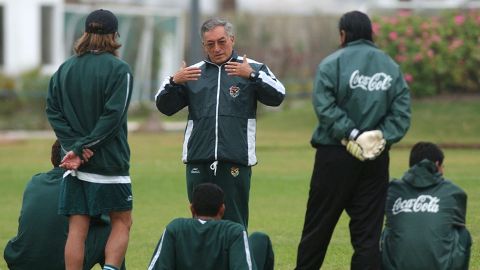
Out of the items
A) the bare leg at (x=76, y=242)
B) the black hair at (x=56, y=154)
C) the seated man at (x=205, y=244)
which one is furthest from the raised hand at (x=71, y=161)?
the seated man at (x=205, y=244)

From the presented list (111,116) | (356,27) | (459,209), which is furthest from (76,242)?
(459,209)

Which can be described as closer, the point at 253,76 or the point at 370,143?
the point at 370,143

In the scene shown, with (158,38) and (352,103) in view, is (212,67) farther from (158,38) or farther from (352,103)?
(158,38)

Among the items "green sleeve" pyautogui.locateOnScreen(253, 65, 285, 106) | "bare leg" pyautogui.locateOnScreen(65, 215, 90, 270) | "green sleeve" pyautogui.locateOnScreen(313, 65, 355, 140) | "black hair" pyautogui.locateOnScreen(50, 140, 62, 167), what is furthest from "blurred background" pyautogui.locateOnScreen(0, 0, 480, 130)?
"bare leg" pyautogui.locateOnScreen(65, 215, 90, 270)

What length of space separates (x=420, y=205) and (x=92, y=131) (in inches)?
88.7

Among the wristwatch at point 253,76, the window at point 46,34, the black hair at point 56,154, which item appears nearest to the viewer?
the wristwatch at point 253,76

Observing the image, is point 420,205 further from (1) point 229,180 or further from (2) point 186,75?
(2) point 186,75

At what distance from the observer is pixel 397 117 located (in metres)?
8.10

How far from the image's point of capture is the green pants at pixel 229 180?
8641 mm

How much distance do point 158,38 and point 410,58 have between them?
562 inches

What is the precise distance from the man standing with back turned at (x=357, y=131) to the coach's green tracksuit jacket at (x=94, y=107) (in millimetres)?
1328

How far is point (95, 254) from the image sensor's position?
885 centimetres

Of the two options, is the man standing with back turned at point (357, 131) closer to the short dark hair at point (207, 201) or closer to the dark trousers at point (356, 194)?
the dark trousers at point (356, 194)

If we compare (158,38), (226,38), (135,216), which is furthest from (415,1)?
(226,38)
